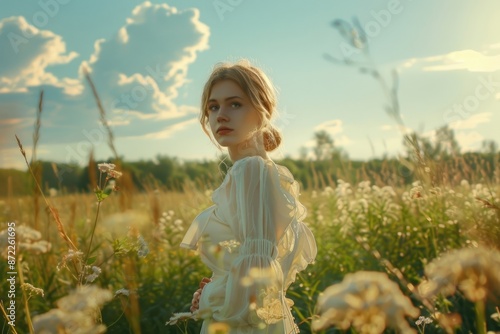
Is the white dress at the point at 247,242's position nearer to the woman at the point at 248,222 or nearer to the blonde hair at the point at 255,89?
the woman at the point at 248,222

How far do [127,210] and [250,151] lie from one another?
973 mm

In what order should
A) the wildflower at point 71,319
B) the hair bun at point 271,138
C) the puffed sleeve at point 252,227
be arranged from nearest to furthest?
the wildflower at point 71,319, the puffed sleeve at point 252,227, the hair bun at point 271,138

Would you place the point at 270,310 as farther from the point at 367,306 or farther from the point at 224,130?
the point at 224,130

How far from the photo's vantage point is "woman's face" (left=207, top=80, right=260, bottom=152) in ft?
8.68

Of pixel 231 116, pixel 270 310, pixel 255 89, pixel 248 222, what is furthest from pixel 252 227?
pixel 255 89

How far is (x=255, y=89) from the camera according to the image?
2717 millimetres

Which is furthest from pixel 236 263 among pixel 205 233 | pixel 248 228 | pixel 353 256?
pixel 353 256

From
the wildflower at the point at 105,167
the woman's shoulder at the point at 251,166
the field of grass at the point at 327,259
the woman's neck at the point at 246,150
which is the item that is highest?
the woman's neck at the point at 246,150

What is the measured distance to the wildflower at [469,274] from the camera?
1.16 metres

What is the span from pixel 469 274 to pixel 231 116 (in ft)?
5.37

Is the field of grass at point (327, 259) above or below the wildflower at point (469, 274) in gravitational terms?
below

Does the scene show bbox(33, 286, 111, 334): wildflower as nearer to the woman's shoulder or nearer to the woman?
the woman

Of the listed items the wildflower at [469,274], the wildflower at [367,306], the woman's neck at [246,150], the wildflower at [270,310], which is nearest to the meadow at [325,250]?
the woman's neck at [246,150]

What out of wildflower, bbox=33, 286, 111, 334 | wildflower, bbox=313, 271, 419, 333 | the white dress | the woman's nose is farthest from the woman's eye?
wildflower, bbox=313, 271, 419, 333
